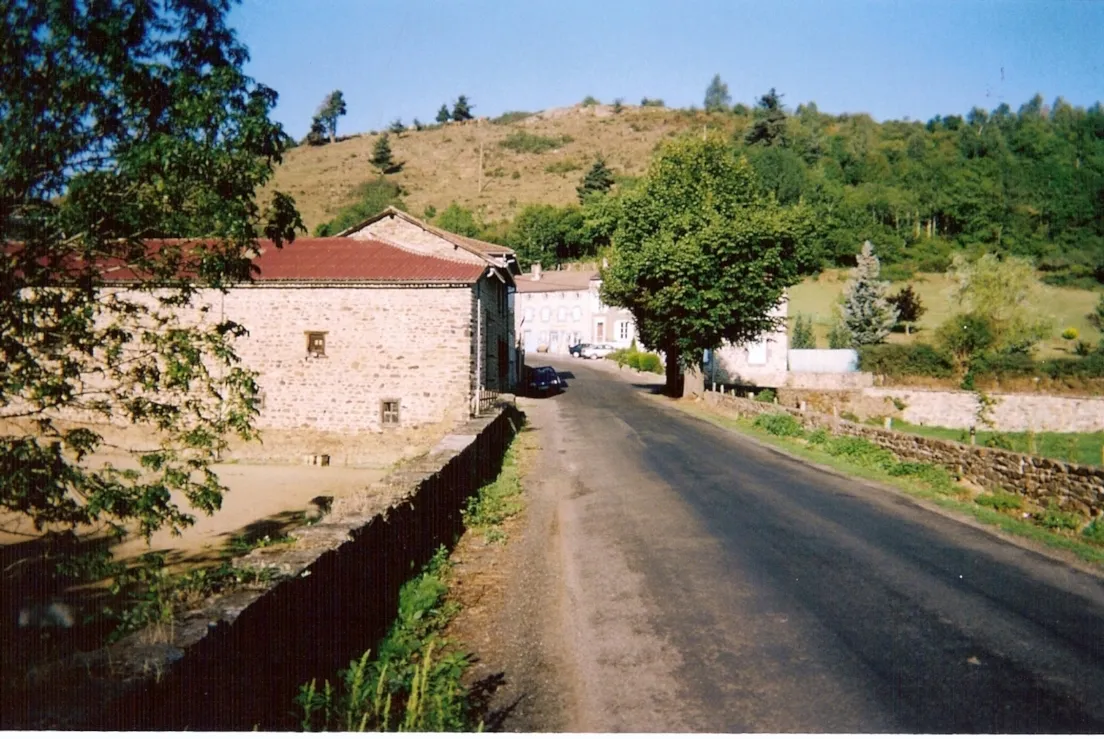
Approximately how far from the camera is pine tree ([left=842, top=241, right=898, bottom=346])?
53.4m

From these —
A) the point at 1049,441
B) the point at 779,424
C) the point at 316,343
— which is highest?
the point at 316,343

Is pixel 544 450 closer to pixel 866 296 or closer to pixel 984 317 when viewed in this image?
pixel 984 317

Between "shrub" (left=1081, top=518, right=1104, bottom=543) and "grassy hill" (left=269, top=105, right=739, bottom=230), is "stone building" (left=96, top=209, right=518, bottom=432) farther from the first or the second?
"grassy hill" (left=269, top=105, right=739, bottom=230)

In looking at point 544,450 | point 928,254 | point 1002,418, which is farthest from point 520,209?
point 544,450

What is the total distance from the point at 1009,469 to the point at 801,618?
8.68 metres

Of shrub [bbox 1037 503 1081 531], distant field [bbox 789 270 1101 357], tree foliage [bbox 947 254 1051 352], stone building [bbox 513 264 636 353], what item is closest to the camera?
shrub [bbox 1037 503 1081 531]

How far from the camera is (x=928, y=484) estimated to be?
13.9 m

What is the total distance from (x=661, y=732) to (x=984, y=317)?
44.9 metres

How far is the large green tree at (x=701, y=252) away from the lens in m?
29.7

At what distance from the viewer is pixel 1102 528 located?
32.1ft

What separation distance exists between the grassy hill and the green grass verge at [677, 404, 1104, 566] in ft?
286

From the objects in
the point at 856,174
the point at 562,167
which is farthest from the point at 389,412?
the point at 562,167

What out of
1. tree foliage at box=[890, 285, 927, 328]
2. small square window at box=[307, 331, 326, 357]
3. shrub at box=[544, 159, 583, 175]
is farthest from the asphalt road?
shrub at box=[544, 159, 583, 175]

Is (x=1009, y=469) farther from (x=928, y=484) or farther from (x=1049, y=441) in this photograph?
(x=1049, y=441)
